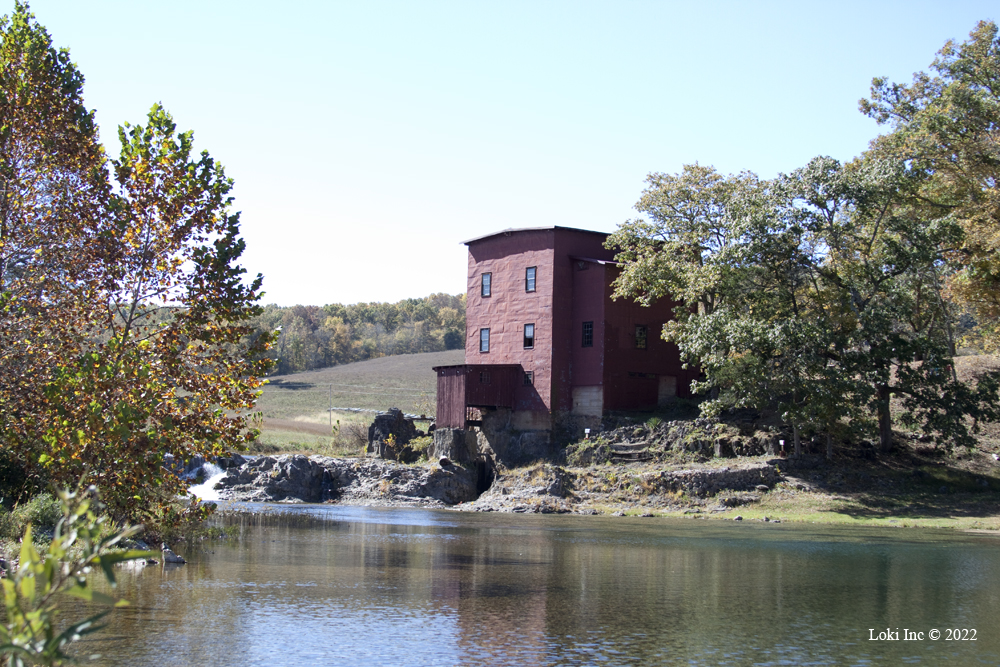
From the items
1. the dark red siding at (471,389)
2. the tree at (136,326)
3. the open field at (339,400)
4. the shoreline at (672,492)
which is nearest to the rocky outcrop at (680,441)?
the shoreline at (672,492)

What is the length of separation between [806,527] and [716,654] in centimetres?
2156

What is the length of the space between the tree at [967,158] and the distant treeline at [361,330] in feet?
330

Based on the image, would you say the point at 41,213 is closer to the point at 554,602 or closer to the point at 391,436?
the point at 554,602

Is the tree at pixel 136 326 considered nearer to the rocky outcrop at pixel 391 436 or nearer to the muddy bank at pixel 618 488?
the muddy bank at pixel 618 488

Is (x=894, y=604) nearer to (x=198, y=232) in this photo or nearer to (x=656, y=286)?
(x=198, y=232)

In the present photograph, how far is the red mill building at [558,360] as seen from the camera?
1921 inches

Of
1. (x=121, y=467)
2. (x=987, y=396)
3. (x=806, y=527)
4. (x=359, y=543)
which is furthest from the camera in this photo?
(x=987, y=396)

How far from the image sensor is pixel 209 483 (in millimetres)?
47781

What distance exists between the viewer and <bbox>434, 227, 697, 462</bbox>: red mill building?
48.8 meters

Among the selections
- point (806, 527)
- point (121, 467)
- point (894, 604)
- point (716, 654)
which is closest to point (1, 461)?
point (121, 467)

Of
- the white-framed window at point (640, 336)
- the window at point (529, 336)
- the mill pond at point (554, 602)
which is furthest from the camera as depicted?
the window at point (529, 336)

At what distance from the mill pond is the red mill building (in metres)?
21.7

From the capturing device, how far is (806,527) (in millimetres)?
32000

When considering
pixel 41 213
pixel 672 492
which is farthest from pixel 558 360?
pixel 41 213
